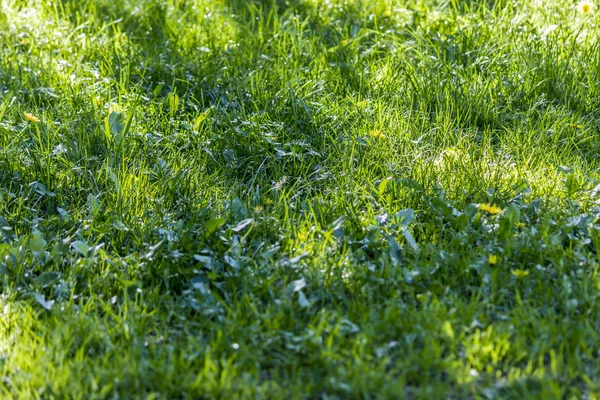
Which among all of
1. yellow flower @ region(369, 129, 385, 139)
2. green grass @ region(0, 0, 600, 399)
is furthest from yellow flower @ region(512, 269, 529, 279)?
yellow flower @ region(369, 129, 385, 139)

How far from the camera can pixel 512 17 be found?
15.3 feet

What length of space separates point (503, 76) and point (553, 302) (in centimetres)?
181

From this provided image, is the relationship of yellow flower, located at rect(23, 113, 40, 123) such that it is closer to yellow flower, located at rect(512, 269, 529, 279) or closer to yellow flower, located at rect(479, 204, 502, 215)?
yellow flower, located at rect(479, 204, 502, 215)

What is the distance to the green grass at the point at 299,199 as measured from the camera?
2.41 metres

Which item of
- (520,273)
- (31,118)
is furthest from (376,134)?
(31,118)

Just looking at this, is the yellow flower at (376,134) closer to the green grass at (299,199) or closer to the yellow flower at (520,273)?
the green grass at (299,199)

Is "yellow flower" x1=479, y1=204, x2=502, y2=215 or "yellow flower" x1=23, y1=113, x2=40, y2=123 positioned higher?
"yellow flower" x1=23, y1=113, x2=40, y2=123

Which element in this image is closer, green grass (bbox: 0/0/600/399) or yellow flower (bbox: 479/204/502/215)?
green grass (bbox: 0/0/600/399)

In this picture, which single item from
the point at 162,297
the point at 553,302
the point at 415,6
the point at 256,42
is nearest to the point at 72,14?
the point at 256,42

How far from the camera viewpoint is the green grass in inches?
94.7

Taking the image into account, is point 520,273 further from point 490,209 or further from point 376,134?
point 376,134

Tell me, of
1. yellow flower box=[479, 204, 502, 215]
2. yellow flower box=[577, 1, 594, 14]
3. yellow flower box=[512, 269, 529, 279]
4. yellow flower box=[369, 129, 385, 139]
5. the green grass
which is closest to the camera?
the green grass

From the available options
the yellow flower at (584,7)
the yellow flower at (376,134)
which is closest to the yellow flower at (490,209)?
the yellow flower at (376,134)

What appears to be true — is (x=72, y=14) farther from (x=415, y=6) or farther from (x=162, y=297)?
(x=162, y=297)
